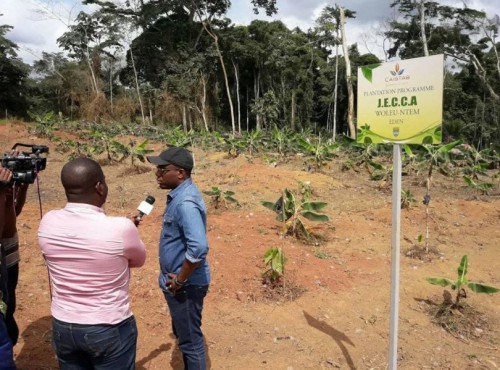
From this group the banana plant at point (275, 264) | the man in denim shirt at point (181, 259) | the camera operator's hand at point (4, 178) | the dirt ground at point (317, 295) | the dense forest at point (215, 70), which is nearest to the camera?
the camera operator's hand at point (4, 178)

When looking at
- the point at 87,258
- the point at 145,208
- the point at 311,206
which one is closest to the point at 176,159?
the point at 145,208

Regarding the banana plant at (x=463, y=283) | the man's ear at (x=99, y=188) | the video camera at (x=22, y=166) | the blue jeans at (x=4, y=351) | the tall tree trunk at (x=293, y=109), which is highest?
the tall tree trunk at (x=293, y=109)

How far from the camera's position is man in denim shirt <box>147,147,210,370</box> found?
8.09 ft

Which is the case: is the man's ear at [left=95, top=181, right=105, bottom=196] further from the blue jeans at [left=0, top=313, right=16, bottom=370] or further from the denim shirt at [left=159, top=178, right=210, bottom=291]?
the blue jeans at [left=0, top=313, right=16, bottom=370]

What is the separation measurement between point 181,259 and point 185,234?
228 millimetres

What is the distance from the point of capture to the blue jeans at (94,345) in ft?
6.23

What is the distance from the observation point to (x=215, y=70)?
30.4 m

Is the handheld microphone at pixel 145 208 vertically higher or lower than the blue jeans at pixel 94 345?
higher

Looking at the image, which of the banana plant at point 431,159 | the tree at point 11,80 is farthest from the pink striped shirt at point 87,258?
the tree at point 11,80

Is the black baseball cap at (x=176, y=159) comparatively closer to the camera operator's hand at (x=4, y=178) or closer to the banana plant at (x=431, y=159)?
the camera operator's hand at (x=4, y=178)

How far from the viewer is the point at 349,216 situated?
723cm

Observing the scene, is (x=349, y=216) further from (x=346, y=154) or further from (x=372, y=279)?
(x=346, y=154)

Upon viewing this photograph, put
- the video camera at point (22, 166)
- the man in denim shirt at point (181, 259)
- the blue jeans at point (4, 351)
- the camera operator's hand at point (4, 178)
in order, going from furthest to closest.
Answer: the man in denim shirt at point (181, 259) < the video camera at point (22, 166) < the camera operator's hand at point (4, 178) < the blue jeans at point (4, 351)

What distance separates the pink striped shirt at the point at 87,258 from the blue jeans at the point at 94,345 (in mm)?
40
